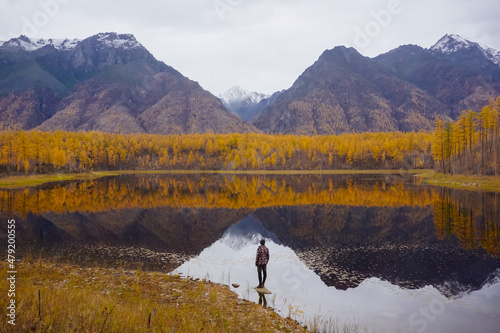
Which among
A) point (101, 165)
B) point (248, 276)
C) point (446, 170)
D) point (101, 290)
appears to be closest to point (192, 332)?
point (101, 290)

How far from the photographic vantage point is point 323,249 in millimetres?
28141

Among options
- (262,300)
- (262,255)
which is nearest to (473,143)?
(262,255)

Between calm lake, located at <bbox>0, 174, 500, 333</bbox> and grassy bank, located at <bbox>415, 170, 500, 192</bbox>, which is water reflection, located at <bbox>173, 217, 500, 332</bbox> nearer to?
calm lake, located at <bbox>0, 174, 500, 333</bbox>

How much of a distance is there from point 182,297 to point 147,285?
2.87 m

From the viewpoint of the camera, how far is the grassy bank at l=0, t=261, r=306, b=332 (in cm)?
998

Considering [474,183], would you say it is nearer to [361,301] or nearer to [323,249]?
[323,249]

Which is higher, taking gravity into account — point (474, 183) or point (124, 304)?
point (474, 183)

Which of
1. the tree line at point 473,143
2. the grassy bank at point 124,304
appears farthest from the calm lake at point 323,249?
the tree line at point 473,143

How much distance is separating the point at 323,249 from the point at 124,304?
61.8ft

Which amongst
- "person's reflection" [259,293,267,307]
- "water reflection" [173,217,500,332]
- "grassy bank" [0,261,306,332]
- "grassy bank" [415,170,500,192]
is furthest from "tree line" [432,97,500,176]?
"grassy bank" [0,261,306,332]

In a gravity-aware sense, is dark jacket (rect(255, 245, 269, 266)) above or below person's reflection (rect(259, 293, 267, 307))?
above

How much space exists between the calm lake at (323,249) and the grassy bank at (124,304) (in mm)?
2127

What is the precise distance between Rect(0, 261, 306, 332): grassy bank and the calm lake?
213 cm

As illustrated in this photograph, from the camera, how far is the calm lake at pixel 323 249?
16266 millimetres
